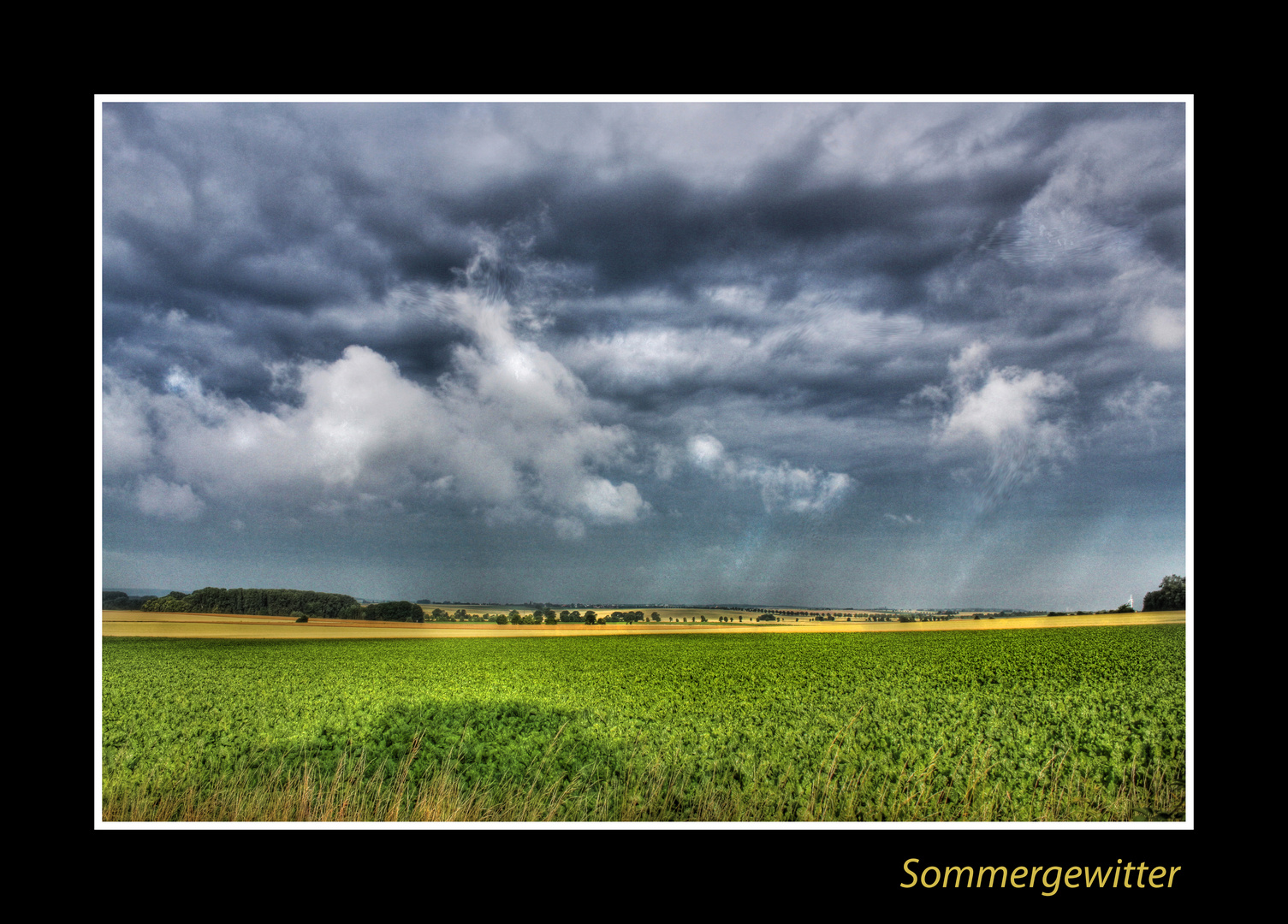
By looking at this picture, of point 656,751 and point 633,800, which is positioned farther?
point 656,751

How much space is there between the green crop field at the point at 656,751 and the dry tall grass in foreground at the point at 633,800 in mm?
30

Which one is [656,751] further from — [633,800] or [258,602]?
[258,602]

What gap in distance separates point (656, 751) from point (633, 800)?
1511 mm

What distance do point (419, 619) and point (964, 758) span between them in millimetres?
43027

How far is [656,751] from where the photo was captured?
10531 mm

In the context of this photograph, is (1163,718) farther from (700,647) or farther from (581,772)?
(700,647)

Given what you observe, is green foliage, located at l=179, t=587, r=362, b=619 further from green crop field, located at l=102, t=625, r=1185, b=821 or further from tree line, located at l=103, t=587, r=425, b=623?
green crop field, located at l=102, t=625, r=1185, b=821

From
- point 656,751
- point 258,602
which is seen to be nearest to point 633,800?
point 656,751

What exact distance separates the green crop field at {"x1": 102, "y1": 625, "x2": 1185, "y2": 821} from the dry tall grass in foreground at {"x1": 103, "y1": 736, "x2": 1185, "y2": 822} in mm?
30

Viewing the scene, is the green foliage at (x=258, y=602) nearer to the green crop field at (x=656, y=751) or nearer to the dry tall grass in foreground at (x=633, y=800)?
the green crop field at (x=656, y=751)

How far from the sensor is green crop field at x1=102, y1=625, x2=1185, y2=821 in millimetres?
8883

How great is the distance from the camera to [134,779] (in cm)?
992

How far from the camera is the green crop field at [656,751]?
29.1ft

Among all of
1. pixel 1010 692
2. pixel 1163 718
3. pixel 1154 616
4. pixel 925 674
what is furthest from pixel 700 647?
pixel 1154 616
